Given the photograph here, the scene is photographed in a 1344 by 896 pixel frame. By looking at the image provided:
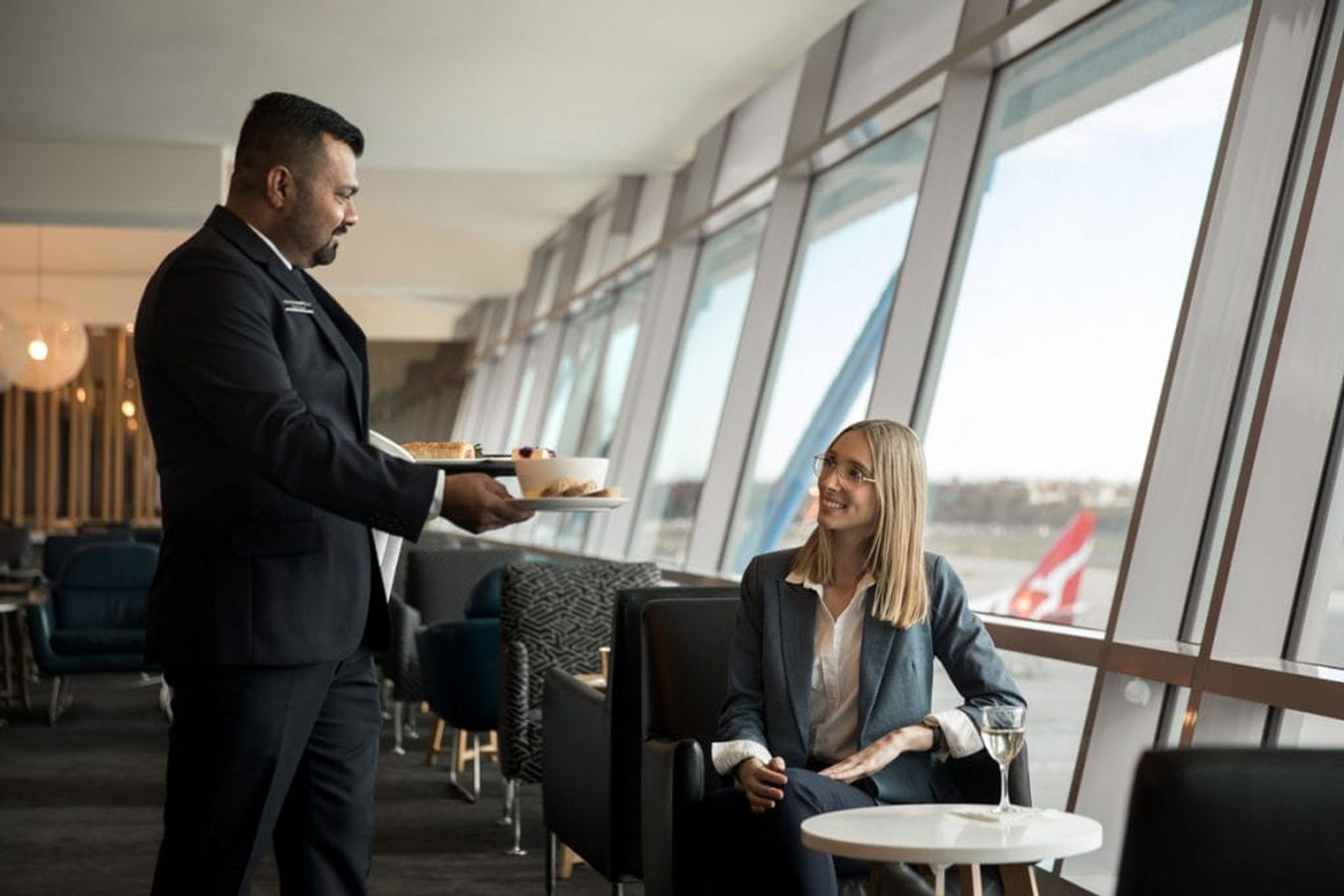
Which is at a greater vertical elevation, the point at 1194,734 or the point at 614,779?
the point at 1194,734

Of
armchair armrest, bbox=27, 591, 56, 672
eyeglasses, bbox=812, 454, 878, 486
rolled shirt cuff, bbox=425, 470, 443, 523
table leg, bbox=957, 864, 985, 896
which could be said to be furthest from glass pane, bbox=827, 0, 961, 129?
armchair armrest, bbox=27, 591, 56, 672

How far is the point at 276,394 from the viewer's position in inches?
88.7

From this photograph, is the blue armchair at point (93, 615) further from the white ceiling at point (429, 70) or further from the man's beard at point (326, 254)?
the man's beard at point (326, 254)

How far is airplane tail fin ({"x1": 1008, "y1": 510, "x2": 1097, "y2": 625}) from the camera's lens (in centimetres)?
514

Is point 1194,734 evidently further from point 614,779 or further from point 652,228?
point 652,228

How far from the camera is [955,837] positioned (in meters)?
2.36

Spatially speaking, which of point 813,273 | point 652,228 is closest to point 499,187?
point 652,228

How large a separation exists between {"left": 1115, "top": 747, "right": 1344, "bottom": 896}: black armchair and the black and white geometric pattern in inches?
158

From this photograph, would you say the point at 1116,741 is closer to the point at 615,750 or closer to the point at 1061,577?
the point at 615,750

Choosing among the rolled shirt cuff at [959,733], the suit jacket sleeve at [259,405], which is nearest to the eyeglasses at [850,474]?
the rolled shirt cuff at [959,733]

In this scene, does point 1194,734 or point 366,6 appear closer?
point 1194,734

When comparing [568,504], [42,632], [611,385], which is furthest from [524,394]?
[568,504]

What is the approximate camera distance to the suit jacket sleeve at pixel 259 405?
A: 2229 millimetres

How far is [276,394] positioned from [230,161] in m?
8.77
